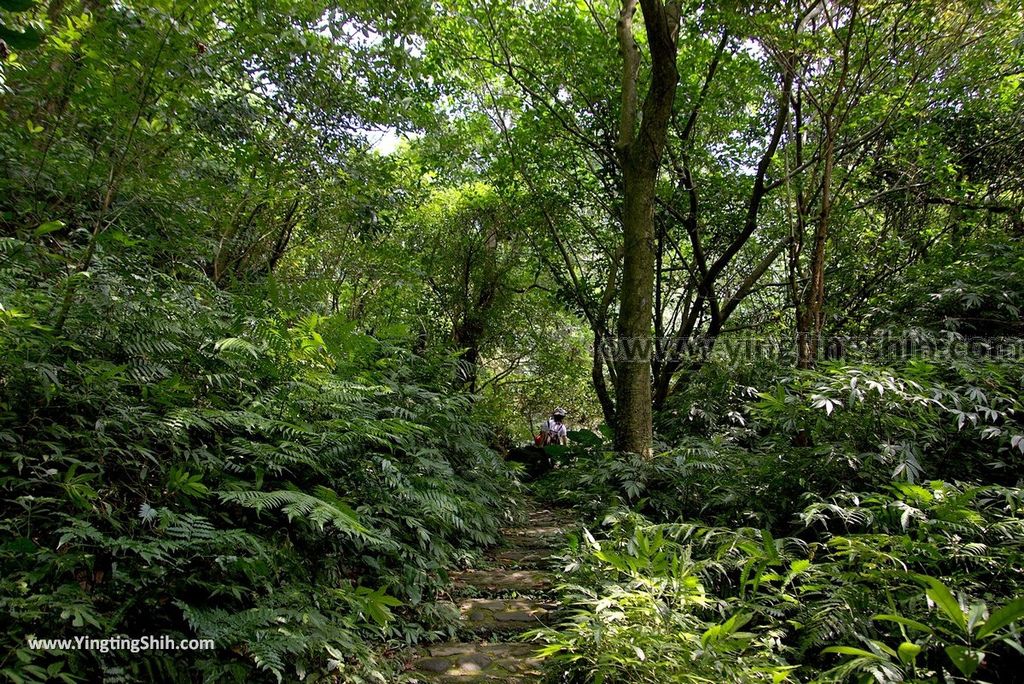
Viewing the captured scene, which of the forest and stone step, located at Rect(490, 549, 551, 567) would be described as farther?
stone step, located at Rect(490, 549, 551, 567)

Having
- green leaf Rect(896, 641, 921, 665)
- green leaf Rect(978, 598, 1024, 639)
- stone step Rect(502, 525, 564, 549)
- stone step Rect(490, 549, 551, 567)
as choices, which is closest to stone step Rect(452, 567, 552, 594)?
stone step Rect(490, 549, 551, 567)

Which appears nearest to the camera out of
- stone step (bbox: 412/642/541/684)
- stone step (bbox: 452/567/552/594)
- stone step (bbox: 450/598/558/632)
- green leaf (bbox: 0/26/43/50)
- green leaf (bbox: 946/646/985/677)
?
green leaf (bbox: 0/26/43/50)

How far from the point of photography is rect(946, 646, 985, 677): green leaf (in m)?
1.89

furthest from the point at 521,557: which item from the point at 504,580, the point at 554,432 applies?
the point at 554,432

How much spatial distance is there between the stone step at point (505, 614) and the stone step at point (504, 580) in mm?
185

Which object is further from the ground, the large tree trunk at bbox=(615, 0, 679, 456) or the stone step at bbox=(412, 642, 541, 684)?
the large tree trunk at bbox=(615, 0, 679, 456)

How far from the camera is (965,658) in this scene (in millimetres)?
1936

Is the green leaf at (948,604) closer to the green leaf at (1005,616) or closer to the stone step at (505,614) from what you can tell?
the green leaf at (1005,616)

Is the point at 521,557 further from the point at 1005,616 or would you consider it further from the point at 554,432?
the point at 554,432

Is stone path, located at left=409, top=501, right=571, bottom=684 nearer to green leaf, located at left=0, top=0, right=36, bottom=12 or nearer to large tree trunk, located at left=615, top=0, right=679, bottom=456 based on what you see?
large tree trunk, located at left=615, top=0, right=679, bottom=456

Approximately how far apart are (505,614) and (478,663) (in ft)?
2.08

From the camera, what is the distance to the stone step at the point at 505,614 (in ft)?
10.7

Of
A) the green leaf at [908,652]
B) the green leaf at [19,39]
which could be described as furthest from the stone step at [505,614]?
the green leaf at [19,39]

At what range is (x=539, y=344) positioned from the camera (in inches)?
426
